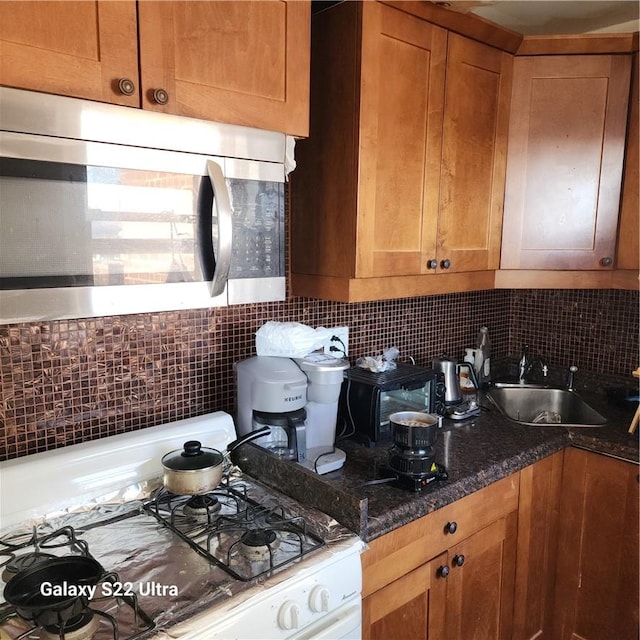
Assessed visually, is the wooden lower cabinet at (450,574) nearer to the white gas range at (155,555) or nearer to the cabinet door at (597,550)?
the white gas range at (155,555)

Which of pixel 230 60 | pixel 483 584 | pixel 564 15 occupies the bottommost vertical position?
pixel 483 584

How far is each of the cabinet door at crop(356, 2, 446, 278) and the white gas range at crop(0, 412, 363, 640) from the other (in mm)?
717

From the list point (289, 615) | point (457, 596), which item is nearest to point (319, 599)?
point (289, 615)

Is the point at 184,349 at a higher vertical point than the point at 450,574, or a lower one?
higher

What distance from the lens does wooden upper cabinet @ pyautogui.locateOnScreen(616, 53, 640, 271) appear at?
1.92 meters

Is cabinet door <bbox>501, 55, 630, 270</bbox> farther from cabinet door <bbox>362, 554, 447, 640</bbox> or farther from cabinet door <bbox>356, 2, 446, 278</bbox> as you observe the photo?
cabinet door <bbox>362, 554, 447, 640</bbox>

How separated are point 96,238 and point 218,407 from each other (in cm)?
79

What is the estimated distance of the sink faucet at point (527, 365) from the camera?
2.46 meters

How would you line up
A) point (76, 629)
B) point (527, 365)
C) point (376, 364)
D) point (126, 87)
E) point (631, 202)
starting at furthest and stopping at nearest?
point (527, 365), point (631, 202), point (376, 364), point (126, 87), point (76, 629)

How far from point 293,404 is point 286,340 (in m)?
0.20

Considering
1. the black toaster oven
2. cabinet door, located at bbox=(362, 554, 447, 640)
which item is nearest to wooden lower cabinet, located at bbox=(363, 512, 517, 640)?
cabinet door, located at bbox=(362, 554, 447, 640)

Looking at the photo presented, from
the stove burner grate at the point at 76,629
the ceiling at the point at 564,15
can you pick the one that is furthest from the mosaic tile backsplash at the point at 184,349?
the ceiling at the point at 564,15

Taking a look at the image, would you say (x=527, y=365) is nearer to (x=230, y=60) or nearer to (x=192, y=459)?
(x=192, y=459)

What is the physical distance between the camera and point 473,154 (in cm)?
184
